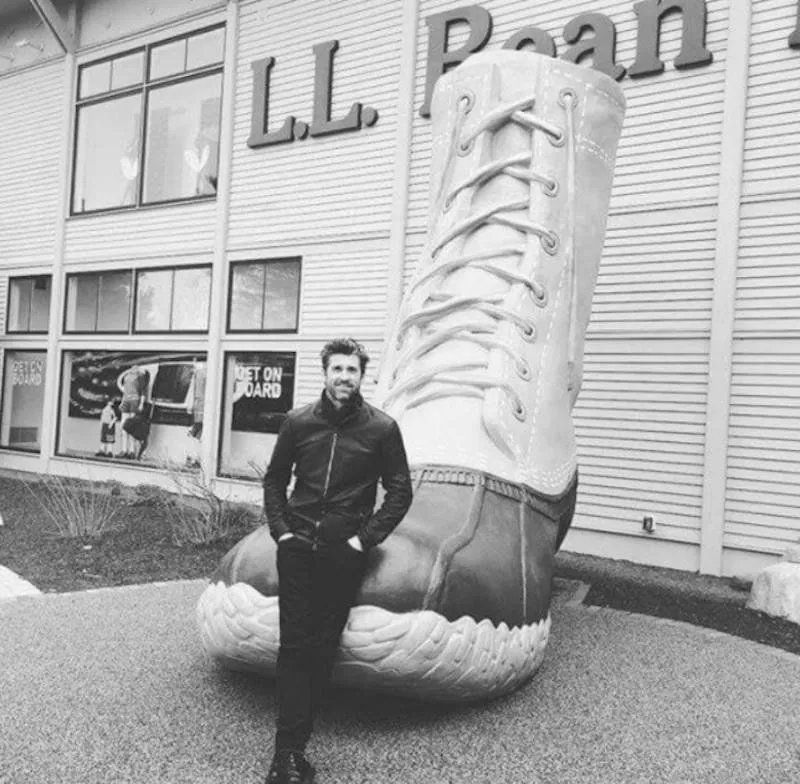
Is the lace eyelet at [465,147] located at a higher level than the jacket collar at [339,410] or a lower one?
higher

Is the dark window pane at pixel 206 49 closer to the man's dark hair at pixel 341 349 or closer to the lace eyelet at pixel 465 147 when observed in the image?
the lace eyelet at pixel 465 147

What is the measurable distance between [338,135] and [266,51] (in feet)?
5.04

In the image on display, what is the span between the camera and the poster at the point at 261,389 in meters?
8.73

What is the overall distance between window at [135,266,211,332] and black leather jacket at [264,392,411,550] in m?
7.60

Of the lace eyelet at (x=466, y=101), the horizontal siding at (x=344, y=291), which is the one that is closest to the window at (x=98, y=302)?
the horizontal siding at (x=344, y=291)

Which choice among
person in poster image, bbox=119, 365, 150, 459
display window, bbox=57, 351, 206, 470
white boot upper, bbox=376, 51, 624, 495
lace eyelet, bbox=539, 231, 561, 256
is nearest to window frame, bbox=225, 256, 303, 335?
display window, bbox=57, 351, 206, 470

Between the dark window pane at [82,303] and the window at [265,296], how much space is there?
2550 millimetres

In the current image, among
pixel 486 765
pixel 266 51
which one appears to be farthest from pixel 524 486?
pixel 266 51

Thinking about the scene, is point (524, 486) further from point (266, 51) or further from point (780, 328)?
point (266, 51)

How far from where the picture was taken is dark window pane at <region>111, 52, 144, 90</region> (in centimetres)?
1038

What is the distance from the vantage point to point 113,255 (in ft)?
33.8

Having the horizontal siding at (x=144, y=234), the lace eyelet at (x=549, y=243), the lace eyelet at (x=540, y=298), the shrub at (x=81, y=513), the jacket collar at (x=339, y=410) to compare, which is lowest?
the shrub at (x=81, y=513)

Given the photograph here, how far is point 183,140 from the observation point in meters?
9.92

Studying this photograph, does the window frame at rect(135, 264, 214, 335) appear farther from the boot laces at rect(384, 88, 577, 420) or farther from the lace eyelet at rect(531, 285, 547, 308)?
the lace eyelet at rect(531, 285, 547, 308)
